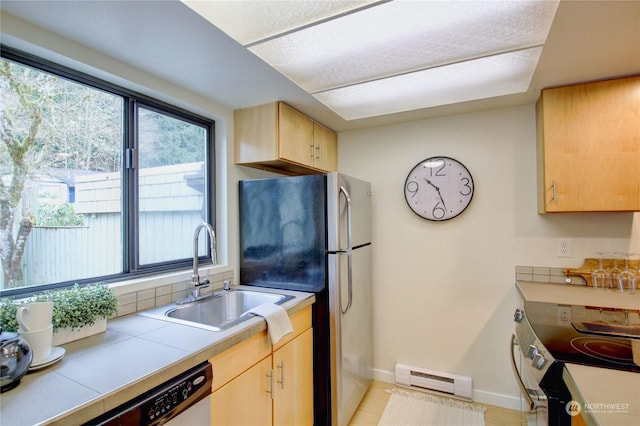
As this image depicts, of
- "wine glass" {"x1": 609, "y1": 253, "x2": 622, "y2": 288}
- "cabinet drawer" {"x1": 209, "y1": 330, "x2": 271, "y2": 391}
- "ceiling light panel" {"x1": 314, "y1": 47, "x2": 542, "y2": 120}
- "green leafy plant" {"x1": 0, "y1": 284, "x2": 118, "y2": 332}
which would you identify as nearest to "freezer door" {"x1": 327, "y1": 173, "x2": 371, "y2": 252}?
"ceiling light panel" {"x1": 314, "y1": 47, "x2": 542, "y2": 120}

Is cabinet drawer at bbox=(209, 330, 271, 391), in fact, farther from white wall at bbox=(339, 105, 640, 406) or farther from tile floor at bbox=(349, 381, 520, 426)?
white wall at bbox=(339, 105, 640, 406)

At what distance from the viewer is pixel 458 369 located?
2395 mm

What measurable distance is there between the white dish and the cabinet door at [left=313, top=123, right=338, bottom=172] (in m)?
1.86

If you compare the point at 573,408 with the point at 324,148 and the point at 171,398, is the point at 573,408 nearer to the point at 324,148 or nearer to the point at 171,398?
the point at 171,398

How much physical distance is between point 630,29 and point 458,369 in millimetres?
2273

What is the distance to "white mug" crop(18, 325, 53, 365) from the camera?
990mm

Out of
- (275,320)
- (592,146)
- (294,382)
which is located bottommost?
(294,382)

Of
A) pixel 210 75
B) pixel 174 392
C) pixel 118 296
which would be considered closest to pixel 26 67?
pixel 210 75

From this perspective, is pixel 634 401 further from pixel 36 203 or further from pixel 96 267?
pixel 36 203

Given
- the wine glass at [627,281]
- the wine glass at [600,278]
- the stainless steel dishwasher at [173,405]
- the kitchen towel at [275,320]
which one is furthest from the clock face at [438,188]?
the stainless steel dishwasher at [173,405]

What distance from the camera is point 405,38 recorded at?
1.37 meters

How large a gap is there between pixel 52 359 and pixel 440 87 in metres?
2.23

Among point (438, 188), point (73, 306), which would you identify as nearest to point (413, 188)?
point (438, 188)

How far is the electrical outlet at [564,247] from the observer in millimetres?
2094
